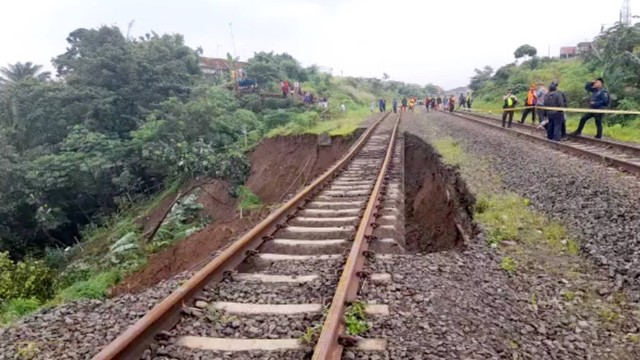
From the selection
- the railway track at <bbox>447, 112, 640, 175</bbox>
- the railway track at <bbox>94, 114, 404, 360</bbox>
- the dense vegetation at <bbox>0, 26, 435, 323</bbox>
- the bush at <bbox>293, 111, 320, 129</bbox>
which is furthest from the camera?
the bush at <bbox>293, 111, 320, 129</bbox>

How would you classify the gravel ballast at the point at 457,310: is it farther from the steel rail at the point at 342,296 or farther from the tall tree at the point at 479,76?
the tall tree at the point at 479,76

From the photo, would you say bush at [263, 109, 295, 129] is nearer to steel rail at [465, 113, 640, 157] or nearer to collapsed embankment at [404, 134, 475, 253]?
collapsed embankment at [404, 134, 475, 253]

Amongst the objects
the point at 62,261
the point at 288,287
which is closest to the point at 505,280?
the point at 288,287

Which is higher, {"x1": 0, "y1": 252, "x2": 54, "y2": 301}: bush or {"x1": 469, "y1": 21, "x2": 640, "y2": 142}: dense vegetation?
{"x1": 469, "y1": 21, "x2": 640, "y2": 142}: dense vegetation

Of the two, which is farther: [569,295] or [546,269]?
[546,269]

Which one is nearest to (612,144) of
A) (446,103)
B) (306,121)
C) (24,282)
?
(24,282)

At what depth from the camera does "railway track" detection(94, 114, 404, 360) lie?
2912 mm

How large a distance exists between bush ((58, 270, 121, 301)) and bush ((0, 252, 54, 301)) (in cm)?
195

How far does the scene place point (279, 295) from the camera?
3768 millimetres

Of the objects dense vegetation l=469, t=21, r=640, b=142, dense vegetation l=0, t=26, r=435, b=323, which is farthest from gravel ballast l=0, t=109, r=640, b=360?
dense vegetation l=0, t=26, r=435, b=323

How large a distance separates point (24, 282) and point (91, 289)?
540 centimetres

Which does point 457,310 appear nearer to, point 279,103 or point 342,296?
point 342,296

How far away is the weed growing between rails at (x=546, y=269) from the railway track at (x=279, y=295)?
1.14 meters

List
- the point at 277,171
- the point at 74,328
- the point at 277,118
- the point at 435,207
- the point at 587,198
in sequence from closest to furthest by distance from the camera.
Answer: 1. the point at 74,328
2. the point at 587,198
3. the point at 435,207
4. the point at 277,171
5. the point at 277,118
